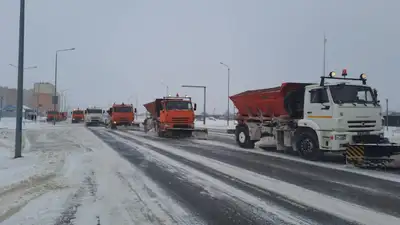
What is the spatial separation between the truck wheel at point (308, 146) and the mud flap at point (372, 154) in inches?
64.2

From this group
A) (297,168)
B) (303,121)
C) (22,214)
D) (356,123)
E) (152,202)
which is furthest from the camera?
(303,121)

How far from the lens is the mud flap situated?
36.3ft

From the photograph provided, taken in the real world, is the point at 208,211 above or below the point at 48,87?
below

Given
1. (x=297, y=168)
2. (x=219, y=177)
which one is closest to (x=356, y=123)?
(x=297, y=168)

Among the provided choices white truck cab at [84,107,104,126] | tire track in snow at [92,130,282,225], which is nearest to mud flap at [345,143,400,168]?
tire track in snow at [92,130,282,225]

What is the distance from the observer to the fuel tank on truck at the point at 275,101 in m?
14.6

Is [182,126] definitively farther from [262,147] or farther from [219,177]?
[219,177]

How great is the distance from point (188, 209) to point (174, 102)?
60.1 feet

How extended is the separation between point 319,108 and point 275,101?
2657 mm

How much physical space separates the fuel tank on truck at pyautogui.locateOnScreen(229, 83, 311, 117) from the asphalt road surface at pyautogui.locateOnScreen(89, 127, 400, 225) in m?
3.07

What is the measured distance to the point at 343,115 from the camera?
40.2 feet

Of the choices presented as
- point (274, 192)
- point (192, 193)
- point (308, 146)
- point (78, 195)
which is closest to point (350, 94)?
point (308, 146)

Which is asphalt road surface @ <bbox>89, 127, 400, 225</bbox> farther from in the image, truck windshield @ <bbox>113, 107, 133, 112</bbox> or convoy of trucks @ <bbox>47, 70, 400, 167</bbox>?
truck windshield @ <bbox>113, 107, 133, 112</bbox>

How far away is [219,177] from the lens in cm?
937
